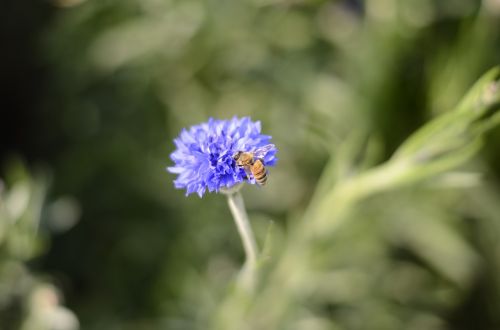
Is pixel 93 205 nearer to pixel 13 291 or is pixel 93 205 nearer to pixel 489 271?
pixel 13 291

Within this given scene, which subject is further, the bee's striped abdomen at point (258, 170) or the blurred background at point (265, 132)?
the blurred background at point (265, 132)

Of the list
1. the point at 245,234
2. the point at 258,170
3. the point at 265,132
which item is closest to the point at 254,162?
the point at 258,170

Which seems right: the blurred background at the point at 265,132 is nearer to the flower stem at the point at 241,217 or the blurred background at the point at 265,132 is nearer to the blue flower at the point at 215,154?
the flower stem at the point at 241,217

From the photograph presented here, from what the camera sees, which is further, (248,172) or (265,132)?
(265,132)

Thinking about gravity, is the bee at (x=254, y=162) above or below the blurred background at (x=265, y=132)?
below

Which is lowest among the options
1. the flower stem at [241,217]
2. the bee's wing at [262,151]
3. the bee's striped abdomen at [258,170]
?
the flower stem at [241,217]

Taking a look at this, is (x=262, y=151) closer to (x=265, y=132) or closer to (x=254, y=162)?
(x=254, y=162)

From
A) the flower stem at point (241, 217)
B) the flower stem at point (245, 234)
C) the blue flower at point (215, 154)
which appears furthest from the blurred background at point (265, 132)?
the blue flower at point (215, 154)
